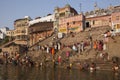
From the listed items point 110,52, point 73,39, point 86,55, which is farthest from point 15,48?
point 110,52

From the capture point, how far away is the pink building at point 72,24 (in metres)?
44.8

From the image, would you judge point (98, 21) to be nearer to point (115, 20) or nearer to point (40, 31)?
point (115, 20)

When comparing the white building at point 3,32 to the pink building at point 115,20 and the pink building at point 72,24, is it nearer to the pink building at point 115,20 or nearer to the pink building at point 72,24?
the pink building at point 72,24

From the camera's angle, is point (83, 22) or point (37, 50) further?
point (83, 22)

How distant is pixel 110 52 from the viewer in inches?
1079

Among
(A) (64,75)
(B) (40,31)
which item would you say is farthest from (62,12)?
(A) (64,75)

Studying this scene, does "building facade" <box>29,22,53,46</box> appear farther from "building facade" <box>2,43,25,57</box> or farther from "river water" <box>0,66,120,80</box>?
"river water" <box>0,66,120,80</box>

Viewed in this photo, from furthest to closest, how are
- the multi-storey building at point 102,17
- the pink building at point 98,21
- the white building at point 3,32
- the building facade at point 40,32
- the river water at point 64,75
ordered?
the white building at point 3,32, the building facade at point 40,32, the pink building at point 98,21, the multi-storey building at point 102,17, the river water at point 64,75

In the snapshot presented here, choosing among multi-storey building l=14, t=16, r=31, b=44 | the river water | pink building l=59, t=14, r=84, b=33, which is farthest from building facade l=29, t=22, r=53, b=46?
the river water

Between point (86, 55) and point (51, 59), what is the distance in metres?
5.85

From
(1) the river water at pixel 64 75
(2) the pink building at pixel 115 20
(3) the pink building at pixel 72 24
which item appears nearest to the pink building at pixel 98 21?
(3) the pink building at pixel 72 24

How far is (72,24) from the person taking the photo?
46.3m

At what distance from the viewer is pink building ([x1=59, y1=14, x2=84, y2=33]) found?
44847 mm

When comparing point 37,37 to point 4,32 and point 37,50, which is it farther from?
point 4,32
